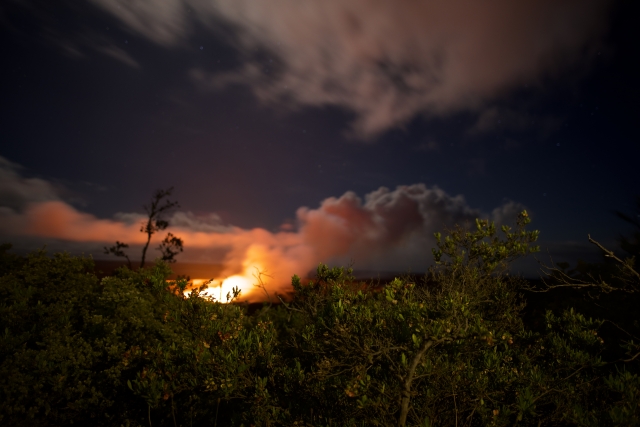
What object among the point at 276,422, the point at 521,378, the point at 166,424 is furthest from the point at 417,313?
the point at 166,424

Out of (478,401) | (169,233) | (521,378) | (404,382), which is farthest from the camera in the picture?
(169,233)

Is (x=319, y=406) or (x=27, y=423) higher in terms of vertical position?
(x=319, y=406)

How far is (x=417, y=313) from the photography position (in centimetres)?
541

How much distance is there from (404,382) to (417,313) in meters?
1.07

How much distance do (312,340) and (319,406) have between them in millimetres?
1355

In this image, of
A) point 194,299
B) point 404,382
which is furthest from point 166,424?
point 404,382

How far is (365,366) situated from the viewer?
5.45m

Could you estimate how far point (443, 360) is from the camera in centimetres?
660

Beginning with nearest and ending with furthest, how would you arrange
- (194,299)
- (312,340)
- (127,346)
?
(312,340), (194,299), (127,346)

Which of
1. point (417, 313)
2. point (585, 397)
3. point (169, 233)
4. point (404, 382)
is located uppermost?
point (169, 233)

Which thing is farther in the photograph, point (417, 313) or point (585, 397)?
point (585, 397)

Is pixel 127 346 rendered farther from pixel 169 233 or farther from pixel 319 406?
pixel 169 233

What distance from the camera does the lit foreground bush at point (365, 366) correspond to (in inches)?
217

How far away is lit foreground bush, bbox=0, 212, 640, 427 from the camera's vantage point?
552 centimetres
